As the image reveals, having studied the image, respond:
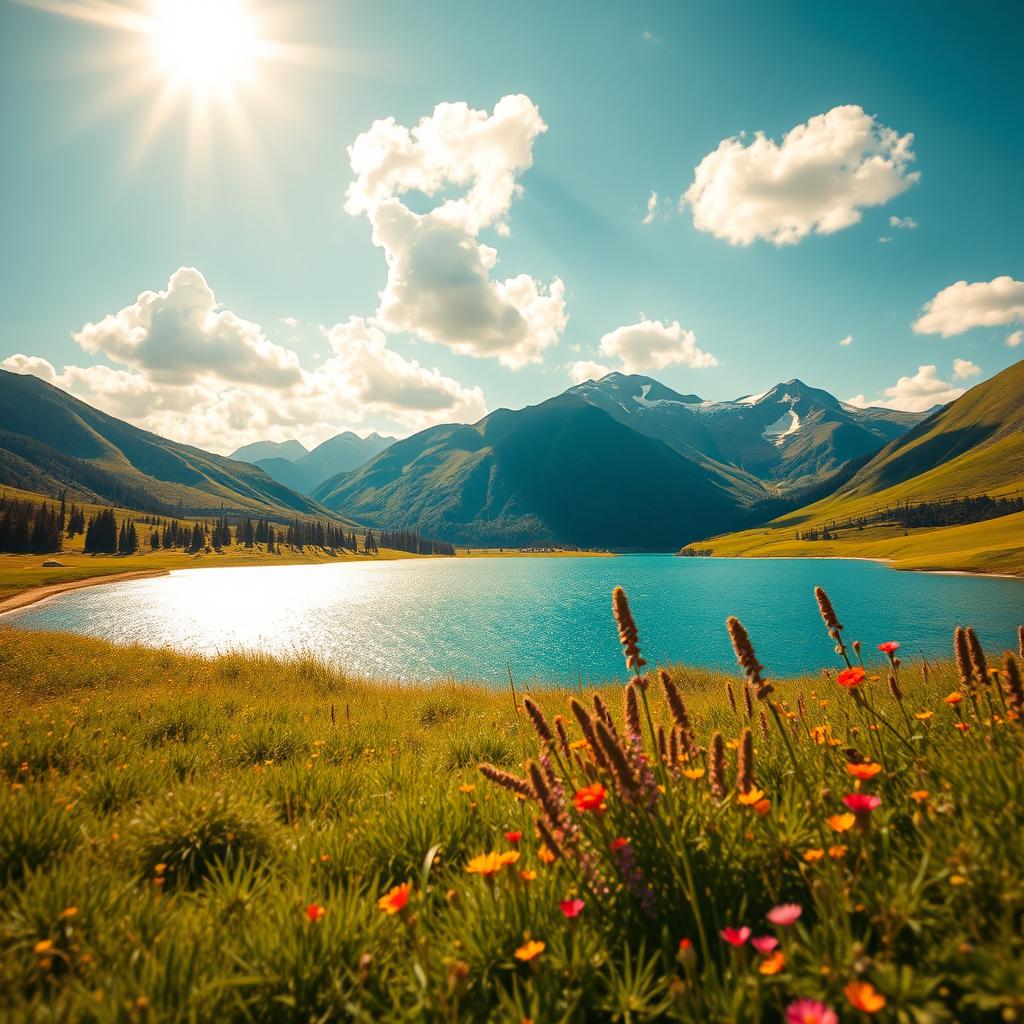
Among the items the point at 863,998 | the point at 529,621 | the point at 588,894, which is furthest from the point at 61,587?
the point at 863,998

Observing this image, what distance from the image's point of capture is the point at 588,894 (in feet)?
10.0

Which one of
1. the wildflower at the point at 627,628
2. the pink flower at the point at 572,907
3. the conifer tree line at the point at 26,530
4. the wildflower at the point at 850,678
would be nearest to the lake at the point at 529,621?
the wildflower at the point at 850,678

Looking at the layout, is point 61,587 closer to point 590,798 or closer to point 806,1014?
point 590,798

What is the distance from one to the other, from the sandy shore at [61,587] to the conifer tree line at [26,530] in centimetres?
4667

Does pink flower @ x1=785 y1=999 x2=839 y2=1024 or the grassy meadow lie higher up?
pink flower @ x1=785 y1=999 x2=839 y2=1024

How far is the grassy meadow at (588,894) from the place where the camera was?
2.32 meters

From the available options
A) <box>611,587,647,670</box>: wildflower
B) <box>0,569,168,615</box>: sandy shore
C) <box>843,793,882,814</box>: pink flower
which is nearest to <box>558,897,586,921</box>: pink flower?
<box>843,793,882,814</box>: pink flower

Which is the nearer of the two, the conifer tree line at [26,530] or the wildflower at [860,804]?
the wildflower at [860,804]

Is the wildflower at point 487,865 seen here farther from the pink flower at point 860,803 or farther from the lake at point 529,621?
the lake at point 529,621

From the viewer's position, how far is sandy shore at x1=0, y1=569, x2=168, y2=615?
82.9m

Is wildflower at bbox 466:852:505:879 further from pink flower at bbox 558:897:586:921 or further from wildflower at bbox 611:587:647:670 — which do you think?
wildflower at bbox 611:587:647:670

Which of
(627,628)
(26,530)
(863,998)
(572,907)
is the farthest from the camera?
(26,530)

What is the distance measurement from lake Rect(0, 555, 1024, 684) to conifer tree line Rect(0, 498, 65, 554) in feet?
247

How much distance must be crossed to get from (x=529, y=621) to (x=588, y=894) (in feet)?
218
